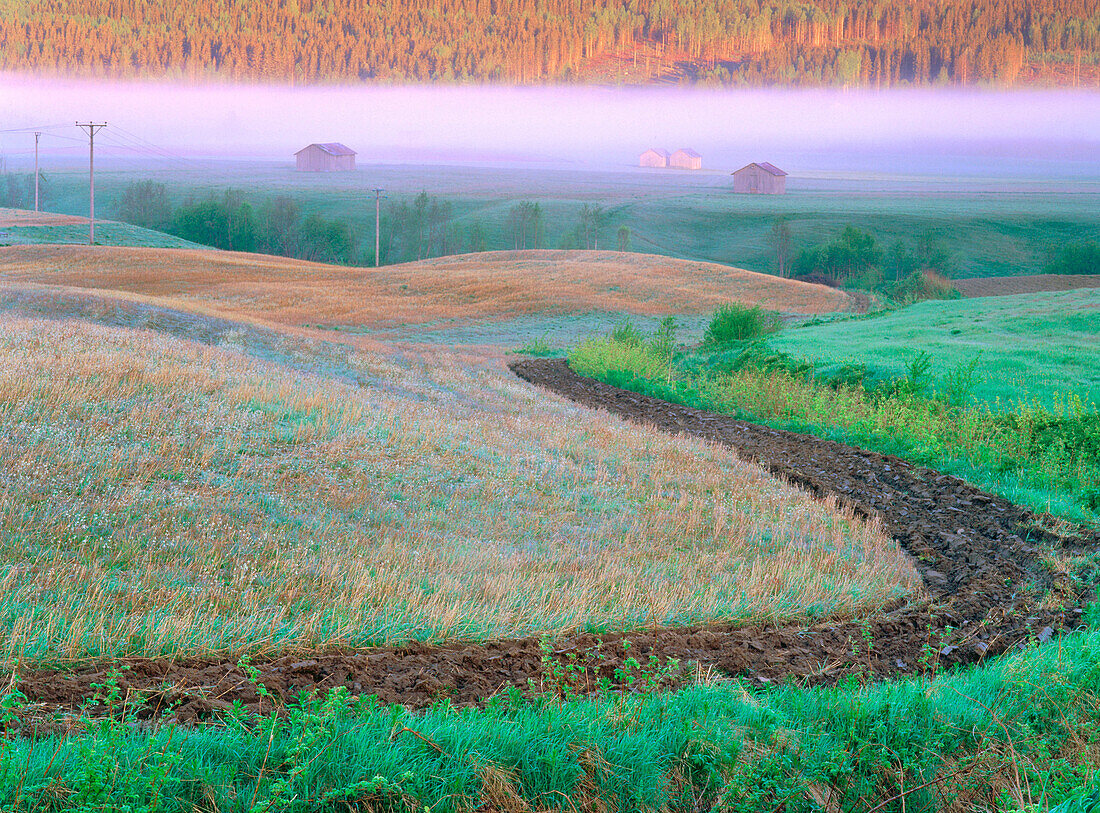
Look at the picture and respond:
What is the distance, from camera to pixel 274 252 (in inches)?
4486

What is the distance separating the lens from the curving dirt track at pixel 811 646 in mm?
4832

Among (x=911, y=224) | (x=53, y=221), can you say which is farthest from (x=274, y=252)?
(x=911, y=224)

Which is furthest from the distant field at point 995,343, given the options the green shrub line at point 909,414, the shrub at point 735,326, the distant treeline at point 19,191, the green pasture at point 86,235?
the distant treeline at point 19,191

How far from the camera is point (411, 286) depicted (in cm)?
5450

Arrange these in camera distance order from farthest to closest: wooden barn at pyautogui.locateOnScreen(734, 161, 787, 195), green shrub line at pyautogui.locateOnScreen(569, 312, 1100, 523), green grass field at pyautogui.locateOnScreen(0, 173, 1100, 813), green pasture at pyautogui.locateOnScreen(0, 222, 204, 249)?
wooden barn at pyautogui.locateOnScreen(734, 161, 787, 195)
green pasture at pyautogui.locateOnScreen(0, 222, 204, 249)
green shrub line at pyautogui.locateOnScreen(569, 312, 1100, 523)
green grass field at pyautogui.locateOnScreen(0, 173, 1100, 813)

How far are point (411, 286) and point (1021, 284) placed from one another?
210 feet

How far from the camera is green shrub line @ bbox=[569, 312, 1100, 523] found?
12961 mm

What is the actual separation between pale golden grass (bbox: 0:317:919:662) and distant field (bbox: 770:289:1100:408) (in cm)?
980

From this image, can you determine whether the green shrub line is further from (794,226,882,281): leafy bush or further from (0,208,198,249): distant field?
(794,226,882,281): leafy bush

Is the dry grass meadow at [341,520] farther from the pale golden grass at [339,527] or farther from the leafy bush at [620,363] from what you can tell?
the leafy bush at [620,363]

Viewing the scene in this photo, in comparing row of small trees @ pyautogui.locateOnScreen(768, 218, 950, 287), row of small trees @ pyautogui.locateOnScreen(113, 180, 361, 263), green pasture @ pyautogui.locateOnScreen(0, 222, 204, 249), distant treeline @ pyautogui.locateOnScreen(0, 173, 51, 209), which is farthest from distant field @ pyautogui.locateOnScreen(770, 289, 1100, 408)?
distant treeline @ pyautogui.locateOnScreen(0, 173, 51, 209)

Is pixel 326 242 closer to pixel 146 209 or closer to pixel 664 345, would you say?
pixel 146 209

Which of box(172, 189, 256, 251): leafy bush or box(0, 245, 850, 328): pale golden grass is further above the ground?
box(172, 189, 256, 251): leafy bush

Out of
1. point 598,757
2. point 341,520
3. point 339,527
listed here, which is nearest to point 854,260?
point 341,520
